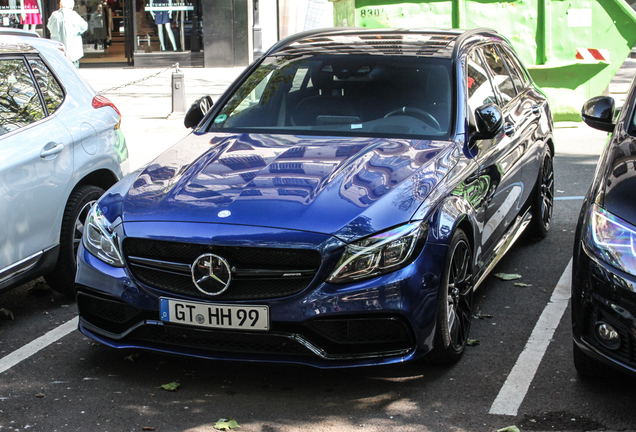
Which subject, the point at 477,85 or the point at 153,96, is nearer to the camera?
the point at 477,85

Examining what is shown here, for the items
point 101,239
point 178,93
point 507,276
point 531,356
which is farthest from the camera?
point 178,93

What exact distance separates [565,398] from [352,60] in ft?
8.57

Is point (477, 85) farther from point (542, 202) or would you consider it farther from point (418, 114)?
point (542, 202)

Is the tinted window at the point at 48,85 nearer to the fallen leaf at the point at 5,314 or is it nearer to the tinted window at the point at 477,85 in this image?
the fallen leaf at the point at 5,314

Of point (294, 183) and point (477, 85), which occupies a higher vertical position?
point (477, 85)

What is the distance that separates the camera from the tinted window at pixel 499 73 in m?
5.85

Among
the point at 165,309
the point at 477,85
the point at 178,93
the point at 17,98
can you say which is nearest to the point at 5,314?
the point at 17,98

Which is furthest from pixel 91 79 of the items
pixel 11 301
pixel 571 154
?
pixel 11 301

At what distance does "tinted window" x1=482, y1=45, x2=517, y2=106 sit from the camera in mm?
5848

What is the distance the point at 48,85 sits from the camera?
5434 millimetres

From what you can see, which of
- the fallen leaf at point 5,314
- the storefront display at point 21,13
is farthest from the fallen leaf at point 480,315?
the storefront display at point 21,13

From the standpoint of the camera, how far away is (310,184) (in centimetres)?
414

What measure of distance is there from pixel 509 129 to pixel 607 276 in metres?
2.15

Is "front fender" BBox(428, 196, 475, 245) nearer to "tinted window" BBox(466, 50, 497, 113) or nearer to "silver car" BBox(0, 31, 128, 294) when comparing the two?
"tinted window" BBox(466, 50, 497, 113)
